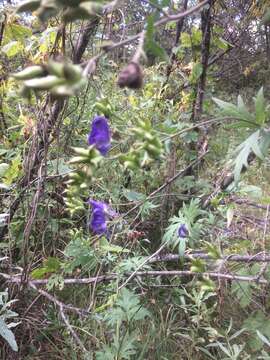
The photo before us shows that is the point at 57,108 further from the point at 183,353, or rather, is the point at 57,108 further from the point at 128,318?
the point at 183,353

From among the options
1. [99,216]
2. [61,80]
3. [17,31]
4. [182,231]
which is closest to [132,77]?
[61,80]

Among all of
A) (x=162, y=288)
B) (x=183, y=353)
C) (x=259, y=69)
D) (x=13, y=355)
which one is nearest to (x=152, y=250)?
(x=162, y=288)

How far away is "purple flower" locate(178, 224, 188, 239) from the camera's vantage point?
1343 mm

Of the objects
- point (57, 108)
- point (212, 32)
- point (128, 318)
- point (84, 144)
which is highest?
point (212, 32)

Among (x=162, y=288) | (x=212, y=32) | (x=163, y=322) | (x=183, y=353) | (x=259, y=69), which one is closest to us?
(x=183, y=353)

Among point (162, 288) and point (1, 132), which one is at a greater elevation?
point (1, 132)

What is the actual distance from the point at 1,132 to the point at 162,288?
2.90 ft

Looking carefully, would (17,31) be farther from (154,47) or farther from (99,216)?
(154,47)

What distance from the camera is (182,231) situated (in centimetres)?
135

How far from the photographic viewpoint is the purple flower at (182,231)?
4.41 feet

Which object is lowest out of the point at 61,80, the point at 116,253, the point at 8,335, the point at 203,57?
the point at 8,335

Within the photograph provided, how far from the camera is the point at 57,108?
136 centimetres

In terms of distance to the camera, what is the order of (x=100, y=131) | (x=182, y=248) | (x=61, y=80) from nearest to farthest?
1. (x=61, y=80)
2. (x=100, y=131)
3. (x=182, y=248)

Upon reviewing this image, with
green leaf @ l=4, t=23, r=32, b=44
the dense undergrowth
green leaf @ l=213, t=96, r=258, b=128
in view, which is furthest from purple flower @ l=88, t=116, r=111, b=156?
green leaf @ l=4, t=23, r=32, b=44
